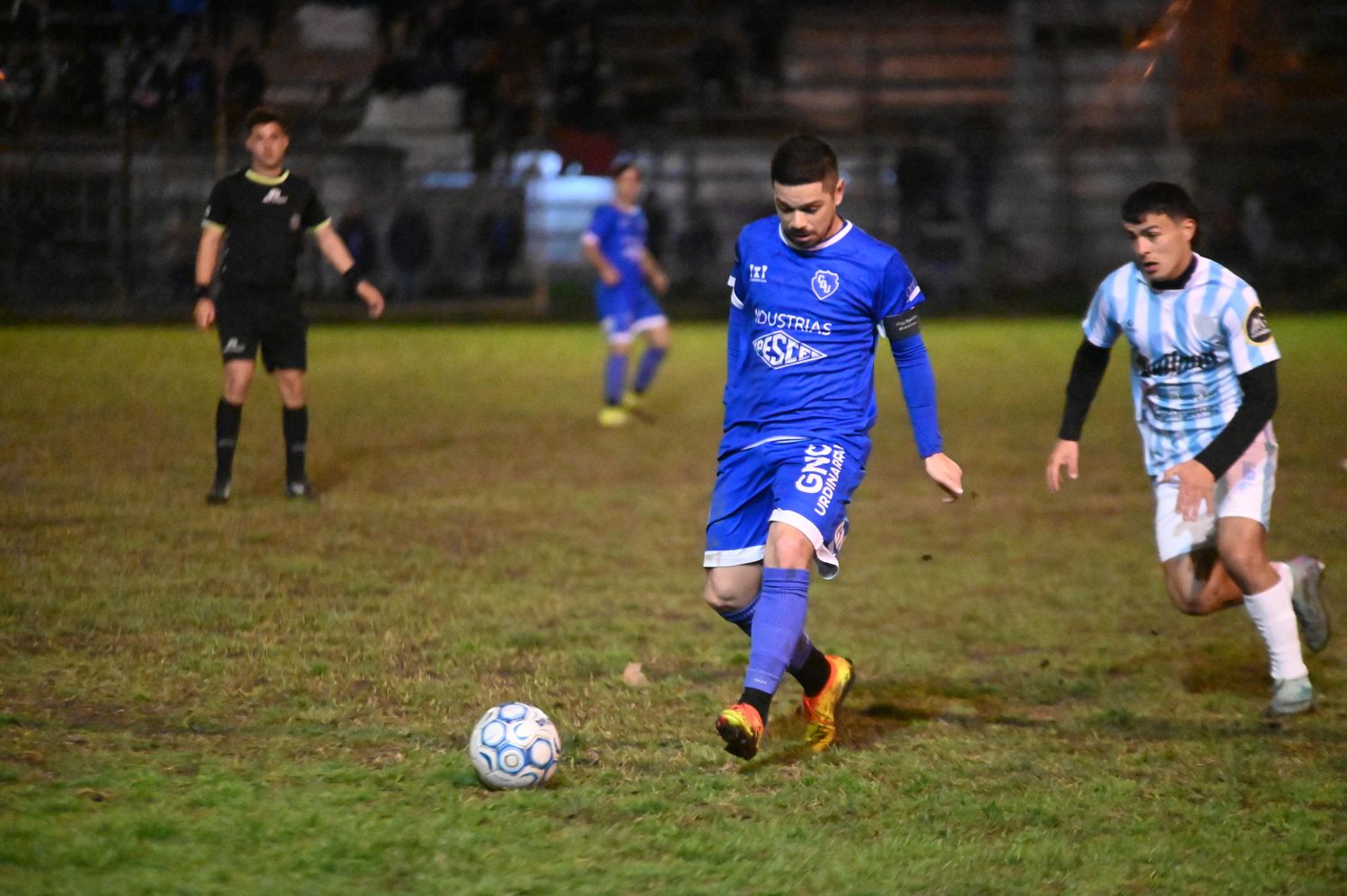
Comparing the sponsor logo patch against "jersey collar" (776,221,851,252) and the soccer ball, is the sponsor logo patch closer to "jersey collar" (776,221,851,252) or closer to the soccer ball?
"jersey collar" (776,221,851,252)

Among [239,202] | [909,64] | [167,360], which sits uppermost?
[909,64]

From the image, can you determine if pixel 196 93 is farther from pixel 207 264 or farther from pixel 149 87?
pixel 207 264

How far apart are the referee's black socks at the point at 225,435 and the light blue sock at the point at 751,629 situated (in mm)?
4782

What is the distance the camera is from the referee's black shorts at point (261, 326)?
8.47 m

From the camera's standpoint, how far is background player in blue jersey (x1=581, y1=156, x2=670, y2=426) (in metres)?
12.7

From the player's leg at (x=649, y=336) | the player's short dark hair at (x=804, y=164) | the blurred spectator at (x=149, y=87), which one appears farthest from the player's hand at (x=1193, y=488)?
the blurred spectator at (x=149, y=87)

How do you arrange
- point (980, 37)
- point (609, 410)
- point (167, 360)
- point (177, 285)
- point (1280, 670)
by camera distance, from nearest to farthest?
point (1280, 670), point (609, 410), point (167, 360), point (177, 285), point (980, 37)

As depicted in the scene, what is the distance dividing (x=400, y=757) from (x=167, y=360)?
535 inches

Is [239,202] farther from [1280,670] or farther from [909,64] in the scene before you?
[909,64]

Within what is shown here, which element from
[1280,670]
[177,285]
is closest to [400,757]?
[1280,670]

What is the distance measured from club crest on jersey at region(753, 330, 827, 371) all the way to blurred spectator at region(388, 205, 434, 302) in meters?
21.0

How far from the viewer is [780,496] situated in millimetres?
4434

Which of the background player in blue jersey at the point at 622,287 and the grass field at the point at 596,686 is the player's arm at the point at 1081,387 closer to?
the grass field at the point at 596,686

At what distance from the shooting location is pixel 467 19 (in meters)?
27.4
